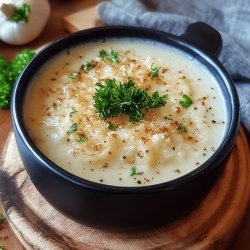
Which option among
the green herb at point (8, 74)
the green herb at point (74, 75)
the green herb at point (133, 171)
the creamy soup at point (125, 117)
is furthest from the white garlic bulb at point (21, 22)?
the green herb at point (133, 171)

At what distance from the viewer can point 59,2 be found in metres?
2.34

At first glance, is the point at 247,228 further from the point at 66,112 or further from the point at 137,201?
the point at 66,112

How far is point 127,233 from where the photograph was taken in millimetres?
1265

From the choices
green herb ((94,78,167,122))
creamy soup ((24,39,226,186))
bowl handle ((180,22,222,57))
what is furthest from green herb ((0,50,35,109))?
bowl handle ((180,22,222,57))

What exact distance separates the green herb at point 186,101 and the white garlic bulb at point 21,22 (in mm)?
960

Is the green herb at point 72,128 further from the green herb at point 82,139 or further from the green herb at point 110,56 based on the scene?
the green herb at point 110,56

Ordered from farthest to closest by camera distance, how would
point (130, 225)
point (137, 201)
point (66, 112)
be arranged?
point (66, 112), point (130, 225), point (137, 201)

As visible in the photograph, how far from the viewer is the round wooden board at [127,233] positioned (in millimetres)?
1258

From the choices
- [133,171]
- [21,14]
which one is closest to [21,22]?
[21,14]

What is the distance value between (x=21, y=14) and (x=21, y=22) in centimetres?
4

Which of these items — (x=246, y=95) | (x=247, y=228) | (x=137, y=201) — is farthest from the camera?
(x=246, y=95)

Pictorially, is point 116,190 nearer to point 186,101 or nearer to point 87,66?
point 186,101

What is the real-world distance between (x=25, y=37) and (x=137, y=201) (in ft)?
4.05

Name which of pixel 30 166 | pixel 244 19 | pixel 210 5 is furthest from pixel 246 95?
pixel 30 166
